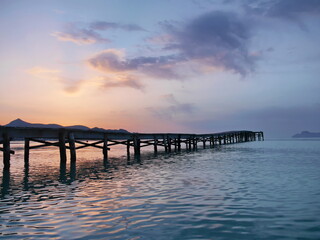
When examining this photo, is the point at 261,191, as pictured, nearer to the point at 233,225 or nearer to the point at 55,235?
the point at 233,225

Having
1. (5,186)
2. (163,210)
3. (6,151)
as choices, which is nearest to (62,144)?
(6,151)

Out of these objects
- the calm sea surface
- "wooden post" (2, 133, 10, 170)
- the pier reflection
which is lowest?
the calm sea surface

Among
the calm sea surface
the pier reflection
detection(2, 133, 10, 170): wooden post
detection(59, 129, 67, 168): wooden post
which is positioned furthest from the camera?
detection(59, 129, 67, 168): wooden post

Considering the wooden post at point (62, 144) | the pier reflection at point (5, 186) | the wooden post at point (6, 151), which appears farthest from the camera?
the wooden post at point (62, 144)

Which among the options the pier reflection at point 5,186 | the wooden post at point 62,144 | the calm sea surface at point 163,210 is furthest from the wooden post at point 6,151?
the calm sea surface at point 163,210

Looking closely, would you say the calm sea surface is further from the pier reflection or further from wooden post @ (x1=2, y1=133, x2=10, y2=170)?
wooden post @ (x1=2, y1=133, x2=10, y2=170)

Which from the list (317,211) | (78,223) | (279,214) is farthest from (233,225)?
(78,223)

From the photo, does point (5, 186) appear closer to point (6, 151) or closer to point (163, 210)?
point (6, 151)

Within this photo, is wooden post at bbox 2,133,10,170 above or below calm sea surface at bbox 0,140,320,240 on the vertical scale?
above

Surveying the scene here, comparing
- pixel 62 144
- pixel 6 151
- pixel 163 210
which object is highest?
pixel 62 144

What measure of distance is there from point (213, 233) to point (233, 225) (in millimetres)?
719

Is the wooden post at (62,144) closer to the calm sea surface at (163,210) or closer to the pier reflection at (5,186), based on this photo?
the pier reflection at (5,186)

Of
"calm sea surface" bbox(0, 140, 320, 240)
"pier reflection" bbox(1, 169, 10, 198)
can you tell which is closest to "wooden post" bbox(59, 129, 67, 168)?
"pier reflection" bbox(1, 169, 10, 198)

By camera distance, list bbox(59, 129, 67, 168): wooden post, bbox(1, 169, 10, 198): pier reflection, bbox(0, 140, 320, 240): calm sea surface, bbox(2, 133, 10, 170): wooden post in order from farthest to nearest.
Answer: bbox(59, 129, 67, 168): wooden post
bbox(2, 133, 10, 170): wooden post
bbox(1, 169, 10, 198): pier reflection
bbox(0, 140, 320, 240): calm sea surface
